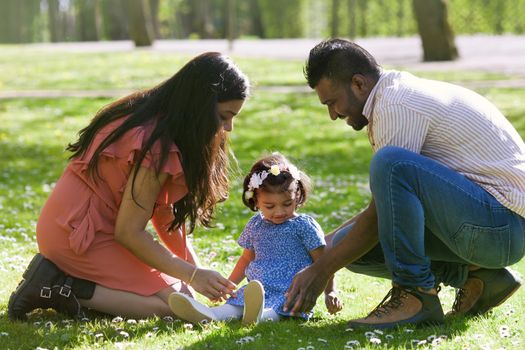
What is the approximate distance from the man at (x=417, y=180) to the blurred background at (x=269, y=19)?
17.1 meters


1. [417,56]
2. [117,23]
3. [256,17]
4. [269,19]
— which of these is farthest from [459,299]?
[256,17]

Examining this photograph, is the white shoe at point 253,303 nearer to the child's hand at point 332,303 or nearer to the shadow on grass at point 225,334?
the shadow on grass at point 225,334

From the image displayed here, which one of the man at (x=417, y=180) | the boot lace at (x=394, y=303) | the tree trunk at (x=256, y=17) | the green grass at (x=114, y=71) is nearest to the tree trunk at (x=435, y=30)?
the green grass at (x=114, y=71)

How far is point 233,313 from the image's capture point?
4.68 metres

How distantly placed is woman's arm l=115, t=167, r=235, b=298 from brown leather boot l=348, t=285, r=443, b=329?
0.76 metres

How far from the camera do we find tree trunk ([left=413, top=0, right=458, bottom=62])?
20828 mm

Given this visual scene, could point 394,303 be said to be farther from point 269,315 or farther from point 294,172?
point 294,172

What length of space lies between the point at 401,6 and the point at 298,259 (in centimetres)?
4155

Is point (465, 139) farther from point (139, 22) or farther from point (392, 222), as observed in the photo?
point (139, 22)

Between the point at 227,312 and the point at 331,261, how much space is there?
71cm

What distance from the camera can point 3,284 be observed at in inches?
215

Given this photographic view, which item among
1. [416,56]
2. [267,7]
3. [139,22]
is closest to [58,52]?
[139,22]

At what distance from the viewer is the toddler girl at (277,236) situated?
4.74 meters

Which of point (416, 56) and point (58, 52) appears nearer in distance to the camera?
point (416, 56)
